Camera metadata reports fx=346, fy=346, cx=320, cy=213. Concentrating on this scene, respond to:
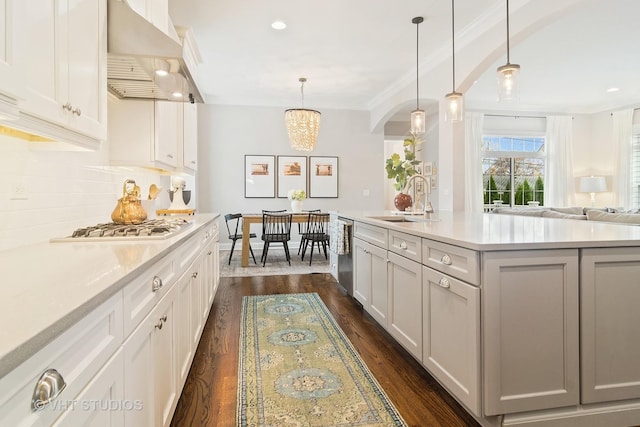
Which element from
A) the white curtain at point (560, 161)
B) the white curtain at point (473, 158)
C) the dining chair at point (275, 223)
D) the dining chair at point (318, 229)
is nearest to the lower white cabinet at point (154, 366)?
the dining chair at point (275, 223)

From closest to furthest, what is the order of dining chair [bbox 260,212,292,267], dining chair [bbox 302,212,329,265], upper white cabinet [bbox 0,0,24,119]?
upper white cabinet [bbox 0,0,24,119]
dining chair [bbox 260,212,292,267]
dining chair [bbox 302,212,329,265]

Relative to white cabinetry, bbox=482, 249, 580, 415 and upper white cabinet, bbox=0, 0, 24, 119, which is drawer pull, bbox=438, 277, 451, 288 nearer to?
white cabinetry, bbox=482, 249, 580, 415

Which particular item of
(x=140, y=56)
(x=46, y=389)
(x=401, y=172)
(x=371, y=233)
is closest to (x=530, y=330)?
(x=371, y=233)

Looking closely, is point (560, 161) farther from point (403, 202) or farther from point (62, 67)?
point (62, 67)

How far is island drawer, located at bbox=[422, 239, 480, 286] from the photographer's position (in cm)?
146

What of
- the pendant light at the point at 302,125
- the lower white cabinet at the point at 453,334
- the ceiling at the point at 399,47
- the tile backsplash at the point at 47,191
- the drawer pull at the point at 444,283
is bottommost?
the lower white cabinet at the point at 453,334

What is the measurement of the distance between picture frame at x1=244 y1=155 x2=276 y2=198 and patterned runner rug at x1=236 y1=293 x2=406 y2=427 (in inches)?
155

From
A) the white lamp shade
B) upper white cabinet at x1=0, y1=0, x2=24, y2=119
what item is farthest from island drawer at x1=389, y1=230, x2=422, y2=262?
the white lamp shade

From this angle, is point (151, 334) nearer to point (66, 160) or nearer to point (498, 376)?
point (66, 160)

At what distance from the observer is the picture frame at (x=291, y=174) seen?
269 inches

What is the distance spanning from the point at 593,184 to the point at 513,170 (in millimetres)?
1462

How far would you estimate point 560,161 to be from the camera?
7.32 metres

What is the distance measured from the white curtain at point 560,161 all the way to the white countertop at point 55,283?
8.14m

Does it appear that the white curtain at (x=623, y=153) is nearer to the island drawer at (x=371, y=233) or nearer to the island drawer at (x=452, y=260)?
the island drawer at (x=371, y=233)
